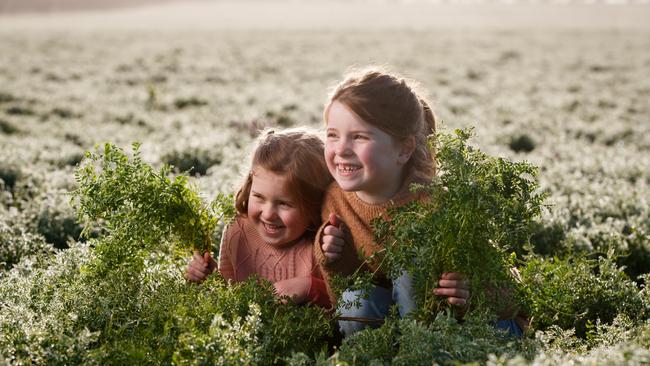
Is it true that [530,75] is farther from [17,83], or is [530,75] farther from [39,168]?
[39,168]

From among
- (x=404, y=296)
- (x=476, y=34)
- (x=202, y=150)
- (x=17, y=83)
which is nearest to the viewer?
(x=404, y=296)

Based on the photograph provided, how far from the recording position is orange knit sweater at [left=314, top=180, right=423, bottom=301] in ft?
15.2

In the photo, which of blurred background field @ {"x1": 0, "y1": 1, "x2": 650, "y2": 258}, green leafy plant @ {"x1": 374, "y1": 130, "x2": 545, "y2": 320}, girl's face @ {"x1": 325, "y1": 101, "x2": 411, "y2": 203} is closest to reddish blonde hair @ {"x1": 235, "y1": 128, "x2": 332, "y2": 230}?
girl's face @ {"x1": 325, "y1": 101, "x2": 411, "y2": 203}

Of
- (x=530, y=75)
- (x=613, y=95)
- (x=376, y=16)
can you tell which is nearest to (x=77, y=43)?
(x=530, y=75)

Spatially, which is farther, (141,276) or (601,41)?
(601,41)

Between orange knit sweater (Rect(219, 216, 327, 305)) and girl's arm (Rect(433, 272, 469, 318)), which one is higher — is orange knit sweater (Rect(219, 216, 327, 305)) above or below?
below

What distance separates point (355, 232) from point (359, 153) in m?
0.64

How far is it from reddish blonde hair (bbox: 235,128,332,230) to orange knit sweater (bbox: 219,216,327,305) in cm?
29

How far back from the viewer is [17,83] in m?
19.2

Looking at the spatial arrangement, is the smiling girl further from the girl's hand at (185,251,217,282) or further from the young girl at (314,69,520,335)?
the girl's hand at (185,251,217,282)

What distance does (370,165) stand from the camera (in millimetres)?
4484

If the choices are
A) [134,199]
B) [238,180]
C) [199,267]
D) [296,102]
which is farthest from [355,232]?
[296,102]

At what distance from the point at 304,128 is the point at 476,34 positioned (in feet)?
153

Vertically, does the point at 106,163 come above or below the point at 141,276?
above
